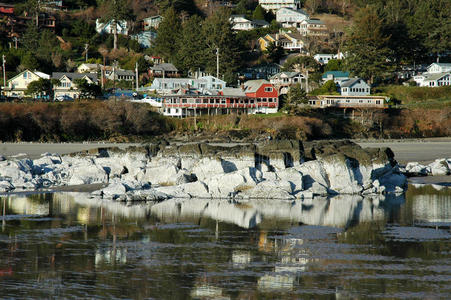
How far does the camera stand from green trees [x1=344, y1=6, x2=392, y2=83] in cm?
7012

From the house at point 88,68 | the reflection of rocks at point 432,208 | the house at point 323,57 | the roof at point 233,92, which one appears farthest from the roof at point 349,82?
the reflection of rocks at point 432,208

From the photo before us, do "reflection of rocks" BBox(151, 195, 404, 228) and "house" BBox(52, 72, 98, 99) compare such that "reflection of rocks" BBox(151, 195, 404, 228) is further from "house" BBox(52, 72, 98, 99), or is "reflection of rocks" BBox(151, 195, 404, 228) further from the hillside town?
"house" BBox(52, 72, 98, 99)

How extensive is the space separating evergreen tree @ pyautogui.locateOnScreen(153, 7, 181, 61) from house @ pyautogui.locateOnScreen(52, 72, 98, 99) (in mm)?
13531

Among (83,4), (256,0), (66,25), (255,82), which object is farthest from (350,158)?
(256,0)

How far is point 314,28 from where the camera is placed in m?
98.3

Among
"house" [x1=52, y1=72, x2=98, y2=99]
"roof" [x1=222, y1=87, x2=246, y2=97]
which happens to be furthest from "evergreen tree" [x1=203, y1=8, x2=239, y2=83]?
"house" [x1=52, y1=72, x2=98, y2=99]

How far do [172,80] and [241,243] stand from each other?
5110 cm

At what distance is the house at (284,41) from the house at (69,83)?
28.7 metres

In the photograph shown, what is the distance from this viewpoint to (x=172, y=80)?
225ft

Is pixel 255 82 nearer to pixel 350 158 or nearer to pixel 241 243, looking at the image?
pixel 350 158

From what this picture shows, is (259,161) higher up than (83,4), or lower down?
lower down

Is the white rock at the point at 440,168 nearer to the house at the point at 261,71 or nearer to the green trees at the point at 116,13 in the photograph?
the house at the point at 261,71

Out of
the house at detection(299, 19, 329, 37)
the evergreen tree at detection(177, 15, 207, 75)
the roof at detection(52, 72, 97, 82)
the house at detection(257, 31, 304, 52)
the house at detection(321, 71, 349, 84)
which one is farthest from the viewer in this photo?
the house at detection(299, 19, 329, 37)

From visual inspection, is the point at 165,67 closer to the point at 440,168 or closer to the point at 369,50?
the point at 369,50
